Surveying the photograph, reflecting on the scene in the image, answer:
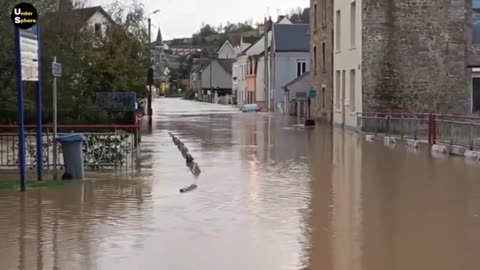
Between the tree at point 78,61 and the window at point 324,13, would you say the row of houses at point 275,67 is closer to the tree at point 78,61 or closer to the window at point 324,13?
the window at point 324,13

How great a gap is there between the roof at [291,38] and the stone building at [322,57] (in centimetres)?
2164

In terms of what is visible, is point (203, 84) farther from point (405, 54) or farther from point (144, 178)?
point (144, 178)

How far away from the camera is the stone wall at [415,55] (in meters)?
39.0

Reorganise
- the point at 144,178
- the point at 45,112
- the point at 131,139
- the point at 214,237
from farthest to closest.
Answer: the point at 45,112
the point at 131,139
the point at 144,178
the point at 214,237

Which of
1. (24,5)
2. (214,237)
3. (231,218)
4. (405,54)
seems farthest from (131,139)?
(405,54)

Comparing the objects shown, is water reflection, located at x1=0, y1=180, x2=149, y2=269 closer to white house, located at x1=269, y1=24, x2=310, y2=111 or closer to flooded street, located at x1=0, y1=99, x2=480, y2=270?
flooded street, located at x1=0, y1=99, x2=480, y2=270

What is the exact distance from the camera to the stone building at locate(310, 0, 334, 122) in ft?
166

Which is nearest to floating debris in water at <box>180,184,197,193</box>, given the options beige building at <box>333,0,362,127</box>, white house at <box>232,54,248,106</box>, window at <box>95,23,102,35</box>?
window at <box>95,23,102,35</box>

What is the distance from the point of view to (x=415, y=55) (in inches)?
1543

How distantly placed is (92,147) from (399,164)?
7898mm

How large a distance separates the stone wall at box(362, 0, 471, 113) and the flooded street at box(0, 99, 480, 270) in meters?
19.6

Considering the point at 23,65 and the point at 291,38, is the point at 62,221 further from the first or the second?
the point at 291,38

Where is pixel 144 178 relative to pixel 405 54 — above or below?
below

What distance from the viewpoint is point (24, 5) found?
14.6m
